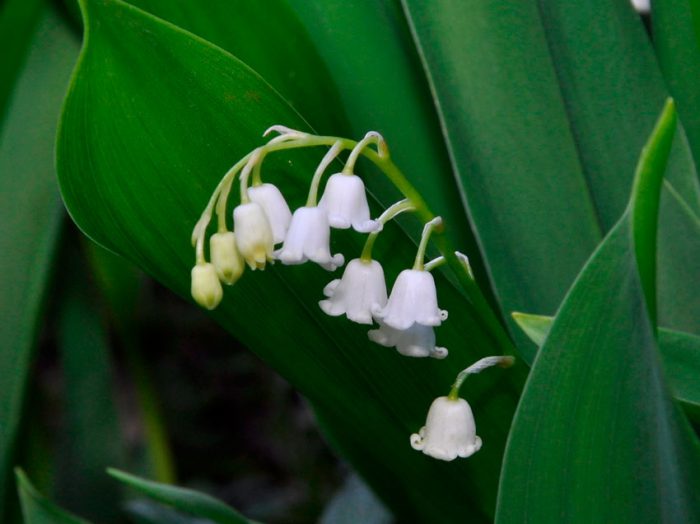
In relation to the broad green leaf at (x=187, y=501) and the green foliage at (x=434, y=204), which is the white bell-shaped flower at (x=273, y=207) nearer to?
the green foliage at (x=434, y=204)

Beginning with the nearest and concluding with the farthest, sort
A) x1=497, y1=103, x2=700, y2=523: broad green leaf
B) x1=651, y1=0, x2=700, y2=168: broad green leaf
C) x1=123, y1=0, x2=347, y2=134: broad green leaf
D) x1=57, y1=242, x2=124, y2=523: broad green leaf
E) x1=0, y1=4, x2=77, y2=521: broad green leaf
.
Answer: x1=497, y1=103, x2=700, y2=523: broad green leaf → x1=123, y1=0, x2=347, y2=134: broad green leaf → x1=651, y1=0, x2=700, y2=168: broad green leaf → x1=0, y1=4, x2=77, y2=521: broad green leaf → x1=57, y1=242, x2=124, y2=523: broad green leaf

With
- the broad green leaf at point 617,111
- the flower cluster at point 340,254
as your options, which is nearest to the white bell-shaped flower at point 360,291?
the flower cluster at point 340,254

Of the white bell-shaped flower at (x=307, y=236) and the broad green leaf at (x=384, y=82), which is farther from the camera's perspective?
the broad green leaf at (x=384, y=82)

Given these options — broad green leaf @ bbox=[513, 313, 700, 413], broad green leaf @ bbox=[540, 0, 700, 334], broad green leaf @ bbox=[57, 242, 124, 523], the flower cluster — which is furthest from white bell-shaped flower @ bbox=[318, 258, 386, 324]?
broad green leaf @ bbox=[57, 242, 124, 523]

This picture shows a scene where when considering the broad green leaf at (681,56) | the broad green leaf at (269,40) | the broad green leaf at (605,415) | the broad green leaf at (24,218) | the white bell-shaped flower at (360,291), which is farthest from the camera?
the broad green leaf at (24,218)

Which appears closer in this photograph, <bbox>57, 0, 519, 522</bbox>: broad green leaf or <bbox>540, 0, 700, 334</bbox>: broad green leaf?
<bbox>57, 0, 519, 522</bbox>: broad green leaf

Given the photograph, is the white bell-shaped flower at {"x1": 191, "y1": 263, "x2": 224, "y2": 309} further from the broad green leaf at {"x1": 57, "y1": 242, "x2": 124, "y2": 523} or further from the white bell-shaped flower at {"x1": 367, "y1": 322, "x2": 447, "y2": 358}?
the broad green leaf at {"x1": 57, "y1": 242, "x2": 124, "y2": 523}

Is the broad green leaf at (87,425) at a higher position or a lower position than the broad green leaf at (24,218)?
lower

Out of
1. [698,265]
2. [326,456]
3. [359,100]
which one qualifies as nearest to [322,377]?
[359,100]
